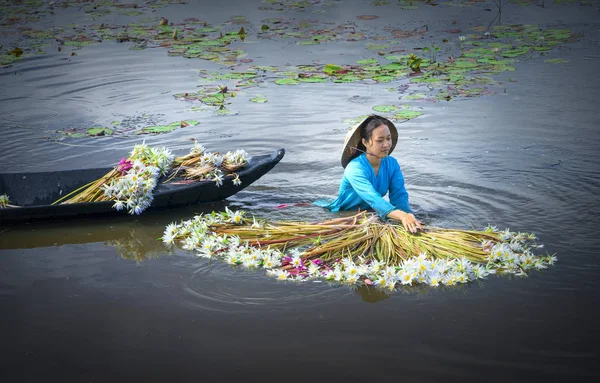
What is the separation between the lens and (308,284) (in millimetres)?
4184

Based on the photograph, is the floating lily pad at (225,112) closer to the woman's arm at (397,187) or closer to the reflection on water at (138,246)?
the reflection on water at (138,246)

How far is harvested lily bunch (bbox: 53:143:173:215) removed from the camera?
514 centimetres

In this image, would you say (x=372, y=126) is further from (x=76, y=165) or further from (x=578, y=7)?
(x=578, y=7)

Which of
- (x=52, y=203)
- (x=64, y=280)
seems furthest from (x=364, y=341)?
(x=52, y=203)

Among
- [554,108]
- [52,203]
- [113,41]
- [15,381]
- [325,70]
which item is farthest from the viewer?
[113,41]

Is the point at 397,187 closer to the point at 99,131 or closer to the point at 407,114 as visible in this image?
the point at 407,114

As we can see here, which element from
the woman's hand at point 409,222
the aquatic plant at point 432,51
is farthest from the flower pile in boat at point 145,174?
the aquatic plant at point 432,51

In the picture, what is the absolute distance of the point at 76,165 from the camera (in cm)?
662

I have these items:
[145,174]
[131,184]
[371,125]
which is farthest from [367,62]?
[131,184]

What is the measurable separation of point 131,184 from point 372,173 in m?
1.82

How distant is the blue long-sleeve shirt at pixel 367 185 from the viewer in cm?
498

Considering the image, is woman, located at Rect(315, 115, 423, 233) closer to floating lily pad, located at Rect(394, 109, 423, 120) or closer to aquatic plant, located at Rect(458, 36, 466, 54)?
floating lily pad, located at Rect(394, 109, 423, 120)

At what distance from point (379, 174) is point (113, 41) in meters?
8.29

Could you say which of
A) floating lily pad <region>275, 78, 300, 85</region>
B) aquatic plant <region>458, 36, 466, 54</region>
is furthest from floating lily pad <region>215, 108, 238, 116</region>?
aquatic plant <region>458, 36, 466, 54</region>
